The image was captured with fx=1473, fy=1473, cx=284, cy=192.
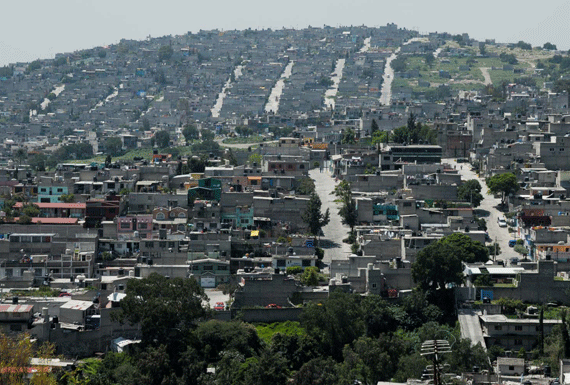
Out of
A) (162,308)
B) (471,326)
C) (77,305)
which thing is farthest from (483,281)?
(77,305)

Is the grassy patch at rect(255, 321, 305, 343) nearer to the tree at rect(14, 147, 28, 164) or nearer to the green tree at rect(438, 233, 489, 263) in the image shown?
the green tree at rect(438, 233, 489, 263)

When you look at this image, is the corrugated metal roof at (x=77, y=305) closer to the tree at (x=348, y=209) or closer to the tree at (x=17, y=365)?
the tree at (x=17, y=365)

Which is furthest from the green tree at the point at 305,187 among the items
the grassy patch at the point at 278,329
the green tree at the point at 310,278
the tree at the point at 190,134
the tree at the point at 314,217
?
the tree at the point at 190,134

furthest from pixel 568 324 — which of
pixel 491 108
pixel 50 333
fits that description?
pixel 491 108

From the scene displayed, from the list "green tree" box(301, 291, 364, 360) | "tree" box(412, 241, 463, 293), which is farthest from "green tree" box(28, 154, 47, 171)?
"green tree" box(301, 291, 364, 360)

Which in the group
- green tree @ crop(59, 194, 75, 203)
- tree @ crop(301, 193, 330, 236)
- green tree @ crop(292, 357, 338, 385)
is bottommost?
green tree @ crop(292, 357, 338, 385)

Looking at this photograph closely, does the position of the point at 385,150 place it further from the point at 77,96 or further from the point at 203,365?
the point at 77,96
